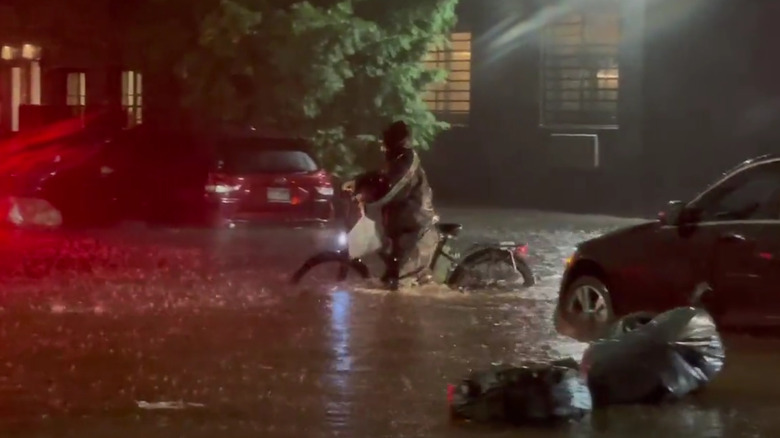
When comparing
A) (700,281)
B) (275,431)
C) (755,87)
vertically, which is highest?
(755,87)

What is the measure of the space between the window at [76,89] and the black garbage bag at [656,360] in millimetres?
26679

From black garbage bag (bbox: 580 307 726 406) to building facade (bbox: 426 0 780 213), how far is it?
16.5 m

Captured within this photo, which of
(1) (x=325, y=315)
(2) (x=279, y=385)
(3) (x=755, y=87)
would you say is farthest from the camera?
(3) (x=755, y=87)

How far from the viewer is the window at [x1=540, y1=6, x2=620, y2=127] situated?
28156mm

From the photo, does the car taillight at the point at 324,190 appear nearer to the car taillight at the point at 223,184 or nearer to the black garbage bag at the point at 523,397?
the car taillight at the point at 223,184

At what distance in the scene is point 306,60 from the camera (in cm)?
2388

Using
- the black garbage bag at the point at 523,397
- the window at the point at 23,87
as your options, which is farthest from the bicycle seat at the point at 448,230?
the window at the point at 23,87

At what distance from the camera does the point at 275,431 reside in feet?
28.0

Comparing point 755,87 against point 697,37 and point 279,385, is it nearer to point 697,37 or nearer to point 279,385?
point 697,37

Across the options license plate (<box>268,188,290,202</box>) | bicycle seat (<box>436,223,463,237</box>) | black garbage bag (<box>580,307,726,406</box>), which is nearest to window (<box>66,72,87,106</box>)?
license plate (<box>268,188,290,202</box>)

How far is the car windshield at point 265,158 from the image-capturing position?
869 inches

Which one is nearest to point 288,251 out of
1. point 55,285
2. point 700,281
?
point 55,285

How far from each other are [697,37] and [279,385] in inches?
A: 710

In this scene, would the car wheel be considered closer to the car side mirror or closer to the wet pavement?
the wet pavement
